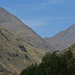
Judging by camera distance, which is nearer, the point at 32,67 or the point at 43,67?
the point at 43,67

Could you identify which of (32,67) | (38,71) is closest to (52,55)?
(38,71)

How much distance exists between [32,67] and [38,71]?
7.03 meters

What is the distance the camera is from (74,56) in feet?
221

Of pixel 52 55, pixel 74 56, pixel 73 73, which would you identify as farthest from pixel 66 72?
pixel 52 55

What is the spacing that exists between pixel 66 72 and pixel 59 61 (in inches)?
287

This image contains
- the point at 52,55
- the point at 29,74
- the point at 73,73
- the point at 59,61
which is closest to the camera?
the point at 73,73

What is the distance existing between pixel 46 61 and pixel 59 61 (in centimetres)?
698

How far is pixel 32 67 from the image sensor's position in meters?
84.4

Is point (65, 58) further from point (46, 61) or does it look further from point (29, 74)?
point (29, 74)

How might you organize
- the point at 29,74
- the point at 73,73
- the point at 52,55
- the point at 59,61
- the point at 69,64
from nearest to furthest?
1. the point at 73,73
2. the point at 69,64
3. the point at 59,61
4. the point at 52,55
5. the point at 29,74

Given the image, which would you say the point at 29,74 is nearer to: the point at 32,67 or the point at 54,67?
the point at 32,67

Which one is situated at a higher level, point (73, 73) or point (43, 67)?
point (43, 67)

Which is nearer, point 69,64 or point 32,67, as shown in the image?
point 69,64

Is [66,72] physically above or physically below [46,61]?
below
